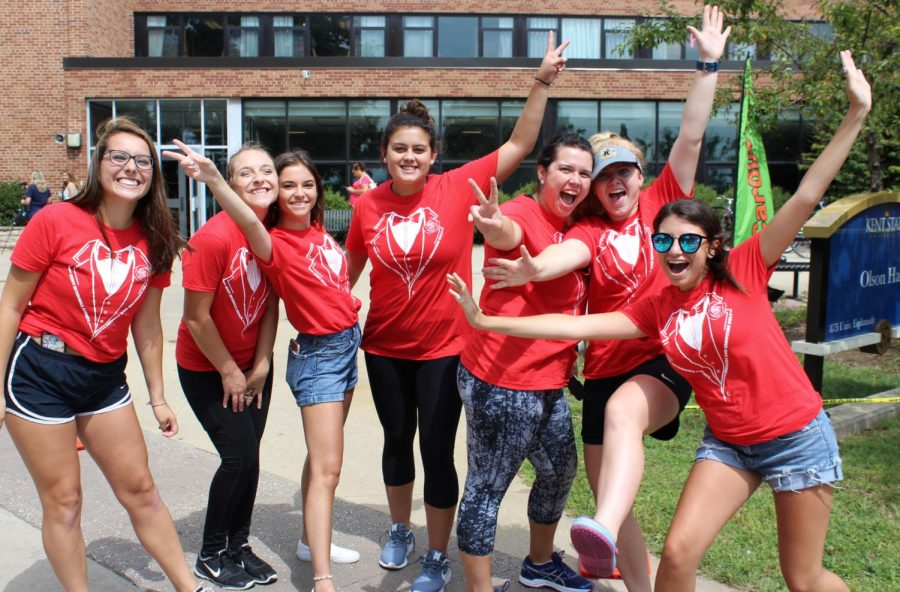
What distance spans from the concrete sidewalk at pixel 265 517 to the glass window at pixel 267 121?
71.3 feet

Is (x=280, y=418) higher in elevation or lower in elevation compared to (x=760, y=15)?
lower

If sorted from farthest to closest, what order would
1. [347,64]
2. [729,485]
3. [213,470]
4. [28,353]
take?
1. [347,64]
2. [213,470]
3. [28,353]
4. [729,485]

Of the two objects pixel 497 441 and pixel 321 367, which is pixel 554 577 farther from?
pixel 321 367

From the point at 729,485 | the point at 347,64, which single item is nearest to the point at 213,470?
the point at 729,485

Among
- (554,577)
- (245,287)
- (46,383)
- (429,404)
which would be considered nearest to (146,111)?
(245,287)

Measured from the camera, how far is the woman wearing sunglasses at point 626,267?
313 centimetres

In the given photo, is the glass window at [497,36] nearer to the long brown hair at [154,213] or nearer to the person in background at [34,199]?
the person in background at [34,199]

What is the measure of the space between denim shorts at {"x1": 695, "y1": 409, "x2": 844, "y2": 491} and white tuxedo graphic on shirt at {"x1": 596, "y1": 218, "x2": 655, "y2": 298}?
0.82 meters

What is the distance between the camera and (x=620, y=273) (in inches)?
133

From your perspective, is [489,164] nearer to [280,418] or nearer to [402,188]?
[402,188]

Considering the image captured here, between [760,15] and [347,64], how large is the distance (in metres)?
19.0

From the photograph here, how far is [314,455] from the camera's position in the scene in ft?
12.2

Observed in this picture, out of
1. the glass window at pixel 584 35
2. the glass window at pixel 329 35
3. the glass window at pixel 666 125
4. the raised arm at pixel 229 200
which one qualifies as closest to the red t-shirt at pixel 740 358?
the raised arm at pixel 229 200

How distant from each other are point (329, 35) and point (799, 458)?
92.6ft
